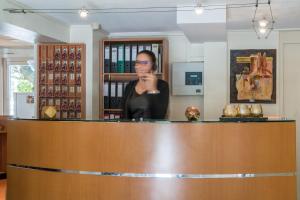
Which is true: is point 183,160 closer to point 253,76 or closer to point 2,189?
point 253,76

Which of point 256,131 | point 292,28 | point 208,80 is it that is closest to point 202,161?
point 256,131

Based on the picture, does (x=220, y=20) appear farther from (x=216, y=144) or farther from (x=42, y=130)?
(x=42, y=130)

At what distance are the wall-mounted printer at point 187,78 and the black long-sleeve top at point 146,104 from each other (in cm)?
256

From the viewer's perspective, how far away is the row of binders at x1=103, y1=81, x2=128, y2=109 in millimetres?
6301

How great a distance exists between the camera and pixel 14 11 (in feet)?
15.1

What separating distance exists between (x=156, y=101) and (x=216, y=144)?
2.20 ft

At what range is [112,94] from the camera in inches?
249

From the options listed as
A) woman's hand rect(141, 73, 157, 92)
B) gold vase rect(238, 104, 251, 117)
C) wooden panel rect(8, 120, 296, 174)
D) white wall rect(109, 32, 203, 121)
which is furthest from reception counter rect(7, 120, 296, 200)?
white wall rect(109, 32, 203, 121)

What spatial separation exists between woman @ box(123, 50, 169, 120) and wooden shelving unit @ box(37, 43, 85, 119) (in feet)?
7.99

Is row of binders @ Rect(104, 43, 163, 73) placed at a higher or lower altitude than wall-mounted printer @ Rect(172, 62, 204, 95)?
higher

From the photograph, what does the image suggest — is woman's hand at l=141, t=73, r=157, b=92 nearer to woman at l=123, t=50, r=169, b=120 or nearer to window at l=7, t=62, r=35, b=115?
woman at l=123, t=50, r=169, b=120

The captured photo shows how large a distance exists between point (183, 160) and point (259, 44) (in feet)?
11.5

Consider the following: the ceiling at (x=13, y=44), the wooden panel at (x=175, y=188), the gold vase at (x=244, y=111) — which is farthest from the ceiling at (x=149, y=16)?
the ceiling at (x=13, y=44)

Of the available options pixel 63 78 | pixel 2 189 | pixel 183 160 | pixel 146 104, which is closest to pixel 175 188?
pixel 183 160
